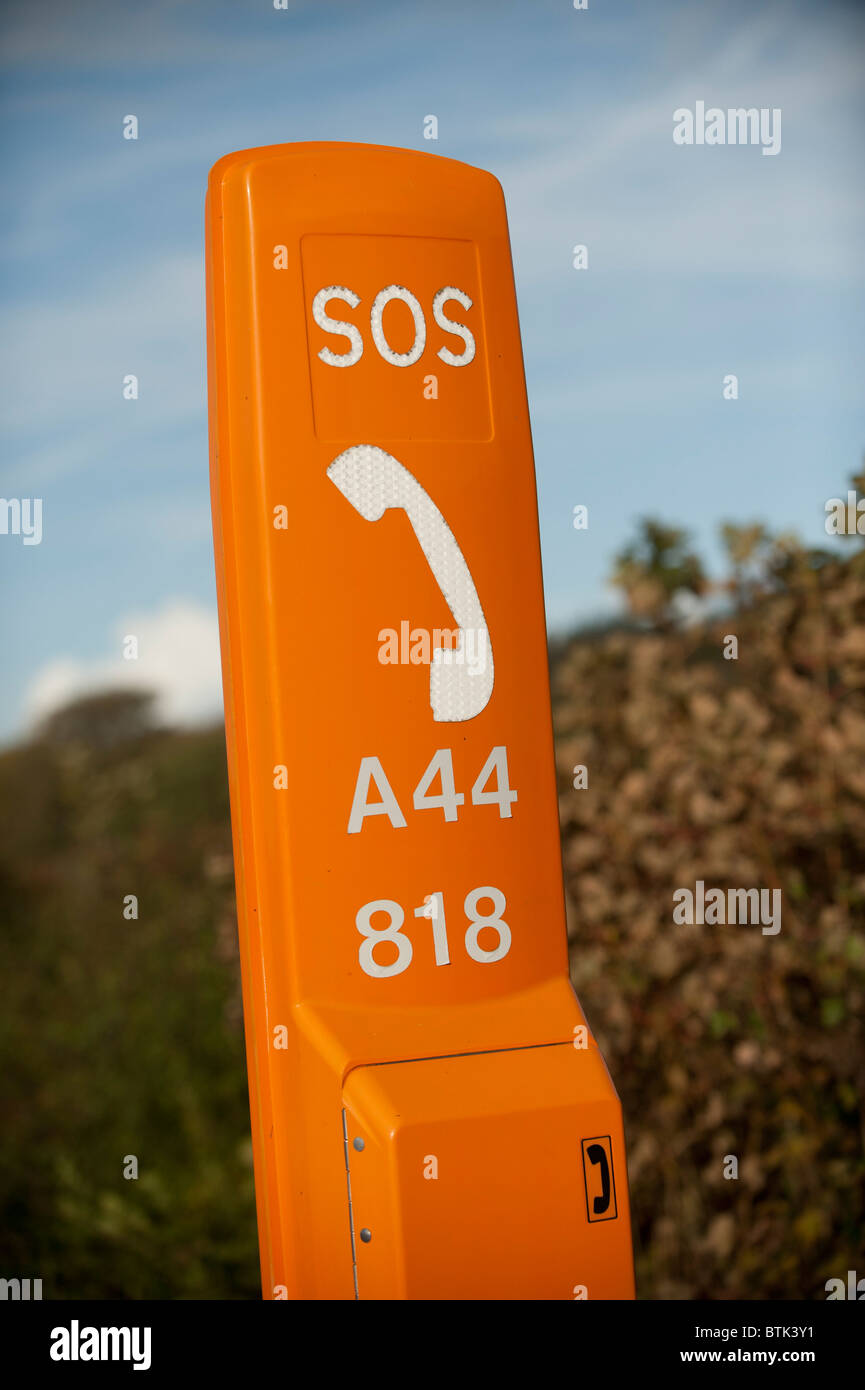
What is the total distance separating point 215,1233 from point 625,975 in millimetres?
1658

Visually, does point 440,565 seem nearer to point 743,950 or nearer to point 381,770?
point 381,770

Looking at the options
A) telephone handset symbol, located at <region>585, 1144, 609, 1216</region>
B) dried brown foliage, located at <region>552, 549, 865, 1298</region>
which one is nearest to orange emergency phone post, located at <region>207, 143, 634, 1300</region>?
telephone handset symbol, located at <region>585, 1144, 609, 1216</region>

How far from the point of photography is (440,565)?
67.4 inches

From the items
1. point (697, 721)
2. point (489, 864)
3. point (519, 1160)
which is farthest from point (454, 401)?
point (697, 721)

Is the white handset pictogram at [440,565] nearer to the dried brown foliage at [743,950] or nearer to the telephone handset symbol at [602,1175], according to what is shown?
A: the telephone handset symbol at [602,1175]

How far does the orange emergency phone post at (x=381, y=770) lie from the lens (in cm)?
160

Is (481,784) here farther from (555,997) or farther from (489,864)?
(555,997)

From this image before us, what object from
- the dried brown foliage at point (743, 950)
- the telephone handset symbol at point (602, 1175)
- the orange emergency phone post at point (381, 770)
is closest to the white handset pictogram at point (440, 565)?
the orange emergency phone post at point (381, 770)

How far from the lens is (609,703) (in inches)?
127

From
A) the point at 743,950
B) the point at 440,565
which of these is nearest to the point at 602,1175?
the point at 440,565

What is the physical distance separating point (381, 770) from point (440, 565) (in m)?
0.31

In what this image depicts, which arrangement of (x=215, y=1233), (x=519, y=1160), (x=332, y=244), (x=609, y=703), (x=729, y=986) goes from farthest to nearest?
(x=215, y=1233) → (x=609, y=703) → (x=729, y=986) → (x=332, y=244) → (x=519, y=1160)

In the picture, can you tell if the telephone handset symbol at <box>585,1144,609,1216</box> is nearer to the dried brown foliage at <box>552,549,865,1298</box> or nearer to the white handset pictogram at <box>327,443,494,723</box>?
the white handset pictogram at <box>327,443,494,723</box>

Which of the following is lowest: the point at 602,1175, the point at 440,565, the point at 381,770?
the point at 602,1175
